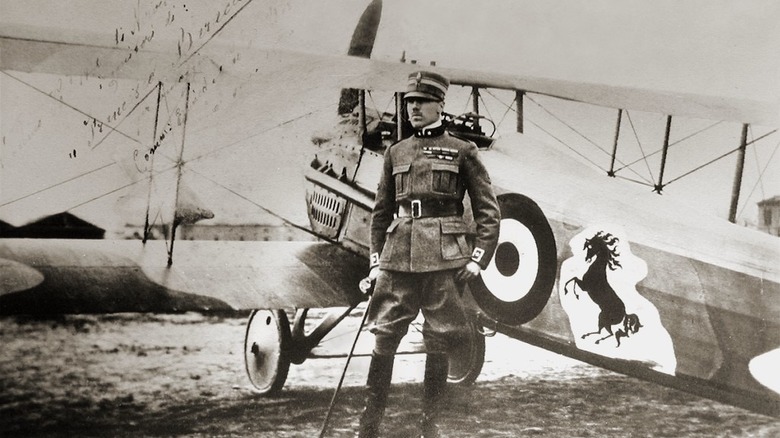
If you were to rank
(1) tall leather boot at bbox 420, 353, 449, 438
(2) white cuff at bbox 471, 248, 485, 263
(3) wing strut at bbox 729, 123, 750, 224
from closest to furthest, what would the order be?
(2) white cuff at bbox 471, 248, 485, 263
(1) tall leather boot at bbox 420, 353, 449, 438
(3) wing strut at bbox 729, 123, 750, 224

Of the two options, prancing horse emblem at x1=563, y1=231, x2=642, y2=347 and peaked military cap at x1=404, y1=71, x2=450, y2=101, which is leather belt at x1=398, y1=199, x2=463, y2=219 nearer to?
peaked military cap at x1=404, y1=71, x2=450, y2=101

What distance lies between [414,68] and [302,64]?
621mm

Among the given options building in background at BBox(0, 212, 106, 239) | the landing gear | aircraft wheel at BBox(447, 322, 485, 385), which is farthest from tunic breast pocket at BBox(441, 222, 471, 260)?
building in background at BBox(0, 212, 106, 239)

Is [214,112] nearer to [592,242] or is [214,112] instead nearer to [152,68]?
[152,68]

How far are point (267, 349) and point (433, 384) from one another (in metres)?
1.08

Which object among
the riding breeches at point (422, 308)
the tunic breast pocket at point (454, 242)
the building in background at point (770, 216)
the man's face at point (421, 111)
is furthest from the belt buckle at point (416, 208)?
the building in background at point (770, 216)

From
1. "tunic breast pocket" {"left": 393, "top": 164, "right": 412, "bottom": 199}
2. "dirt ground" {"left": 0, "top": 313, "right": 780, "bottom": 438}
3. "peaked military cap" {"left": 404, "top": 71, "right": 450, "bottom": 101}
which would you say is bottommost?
"dirt ground" {"left": 0, "top": 313, "right": 780, "bottom": 438}

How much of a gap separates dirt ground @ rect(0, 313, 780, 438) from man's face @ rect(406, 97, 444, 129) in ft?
4.34

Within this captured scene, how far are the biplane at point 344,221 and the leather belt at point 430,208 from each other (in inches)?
12.7

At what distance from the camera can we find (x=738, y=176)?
3744 millimetres

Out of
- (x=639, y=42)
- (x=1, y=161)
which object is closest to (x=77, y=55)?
(x=1, y=161)

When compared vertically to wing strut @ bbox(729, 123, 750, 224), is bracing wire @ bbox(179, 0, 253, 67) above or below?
above

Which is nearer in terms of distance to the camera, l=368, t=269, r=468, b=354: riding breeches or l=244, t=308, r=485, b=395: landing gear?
l=368, t=269, r=468, b=354: riding breeches

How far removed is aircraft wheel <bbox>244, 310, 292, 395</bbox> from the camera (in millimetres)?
3602
